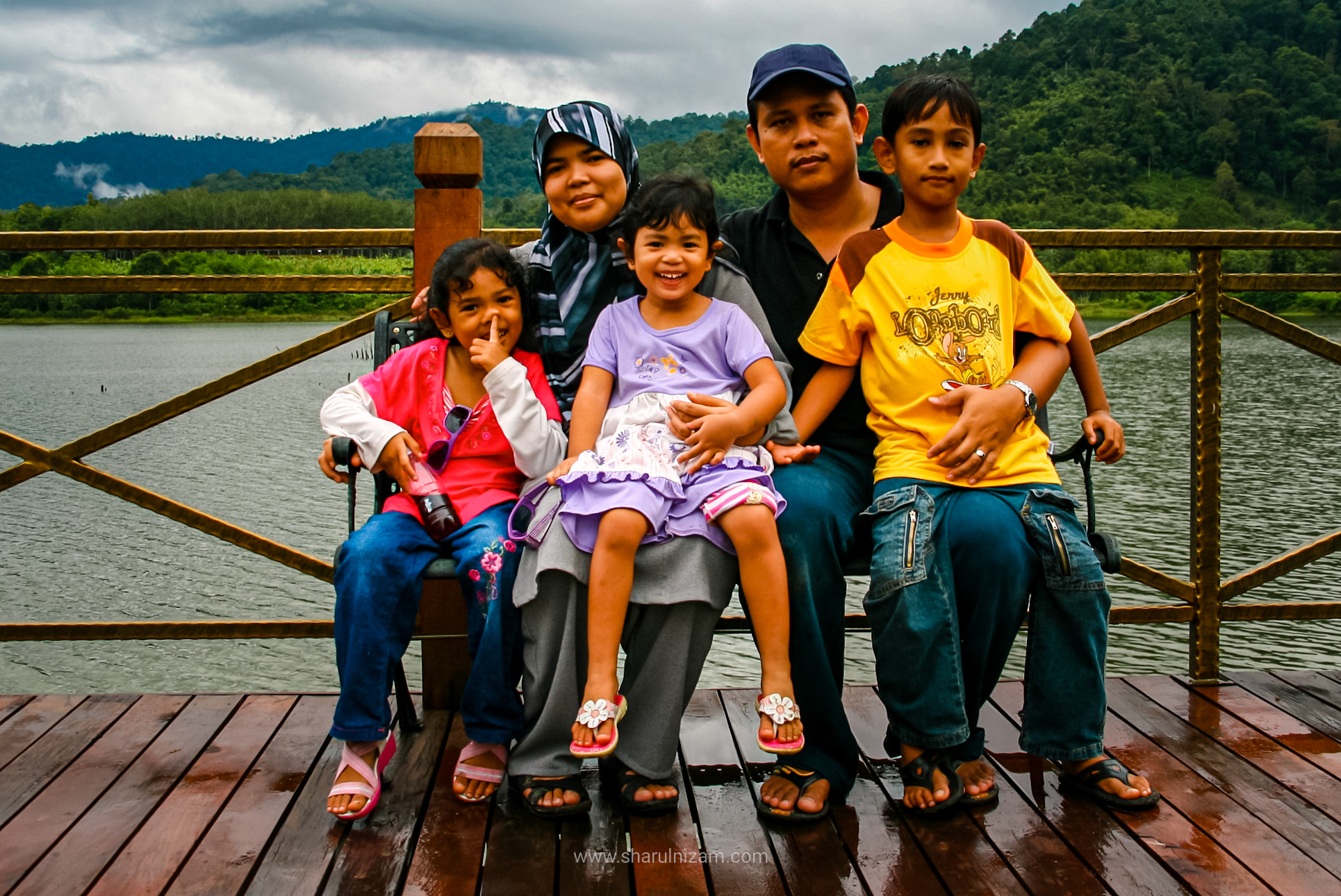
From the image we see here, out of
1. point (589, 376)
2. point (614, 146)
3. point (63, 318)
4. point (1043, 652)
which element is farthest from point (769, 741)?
point (63, 318)

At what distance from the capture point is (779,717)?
197 cm

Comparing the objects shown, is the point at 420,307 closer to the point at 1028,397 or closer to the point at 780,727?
the point at 780,727

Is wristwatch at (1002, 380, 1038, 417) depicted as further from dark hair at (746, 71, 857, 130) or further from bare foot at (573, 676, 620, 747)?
bare foot at (573, 676, 620, 747)

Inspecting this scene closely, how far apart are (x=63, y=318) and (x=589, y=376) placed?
5017cm

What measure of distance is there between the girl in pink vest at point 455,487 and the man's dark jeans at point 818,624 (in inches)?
23.1

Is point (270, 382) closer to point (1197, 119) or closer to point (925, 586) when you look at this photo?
point (925, 586)

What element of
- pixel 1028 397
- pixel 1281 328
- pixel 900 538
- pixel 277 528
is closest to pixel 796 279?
pixel 1028 397

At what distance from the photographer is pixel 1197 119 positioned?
66062 millimetres

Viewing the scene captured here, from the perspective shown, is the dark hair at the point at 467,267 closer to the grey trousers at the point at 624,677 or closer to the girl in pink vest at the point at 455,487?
the girl in pink vest at the point at 455,487

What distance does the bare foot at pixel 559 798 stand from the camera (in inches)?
80.2

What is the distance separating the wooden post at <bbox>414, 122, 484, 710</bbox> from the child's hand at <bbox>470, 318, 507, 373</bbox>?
473mm

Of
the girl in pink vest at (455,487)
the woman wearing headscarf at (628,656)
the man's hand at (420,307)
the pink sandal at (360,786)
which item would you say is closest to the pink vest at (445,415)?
the girl in pink vest at (455,487)

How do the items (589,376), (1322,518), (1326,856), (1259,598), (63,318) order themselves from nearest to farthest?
1. (1326,856)
2. (589,376)
3. (1259,598)
4. (1322,518)
5. (63,318)

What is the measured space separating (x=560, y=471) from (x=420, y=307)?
0.68 m
